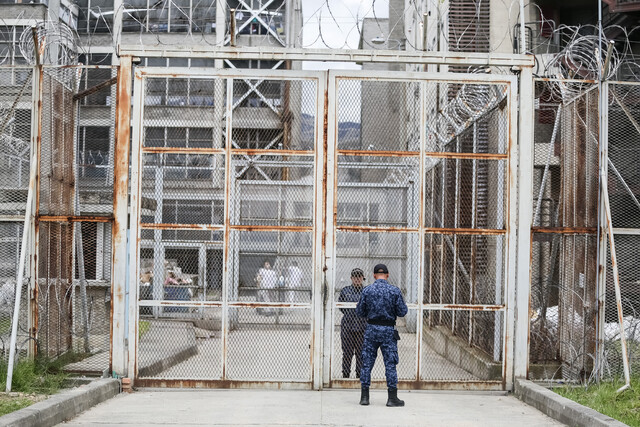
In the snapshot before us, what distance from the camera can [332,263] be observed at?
35.1 feet

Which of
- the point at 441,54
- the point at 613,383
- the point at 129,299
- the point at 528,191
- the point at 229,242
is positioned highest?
the point at 441,54

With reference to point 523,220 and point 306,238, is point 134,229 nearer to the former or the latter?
point 306,238

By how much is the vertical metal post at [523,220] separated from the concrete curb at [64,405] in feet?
15.9

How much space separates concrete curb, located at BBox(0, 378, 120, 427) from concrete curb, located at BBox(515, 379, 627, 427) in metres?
4.74

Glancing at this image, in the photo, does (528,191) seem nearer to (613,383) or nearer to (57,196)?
(613,383)

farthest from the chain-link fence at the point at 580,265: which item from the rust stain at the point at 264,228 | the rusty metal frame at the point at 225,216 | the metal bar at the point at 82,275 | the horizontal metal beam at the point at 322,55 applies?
the metal bar at the point at 82,275

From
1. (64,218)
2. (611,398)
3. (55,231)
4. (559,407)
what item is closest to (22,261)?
(64,218)

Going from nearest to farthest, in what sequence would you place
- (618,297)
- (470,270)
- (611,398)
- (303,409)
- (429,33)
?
(611,398) → (303,409) → (618,297) → (470,270) → (429,33)

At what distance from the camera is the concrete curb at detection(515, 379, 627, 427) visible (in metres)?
7.87

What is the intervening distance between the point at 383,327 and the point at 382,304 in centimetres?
25

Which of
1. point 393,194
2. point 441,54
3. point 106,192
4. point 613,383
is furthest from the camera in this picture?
point 106,192

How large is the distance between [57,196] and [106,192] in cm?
946

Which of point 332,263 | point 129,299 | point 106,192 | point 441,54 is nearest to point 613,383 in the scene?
point 332,263

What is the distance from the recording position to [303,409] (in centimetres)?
927
